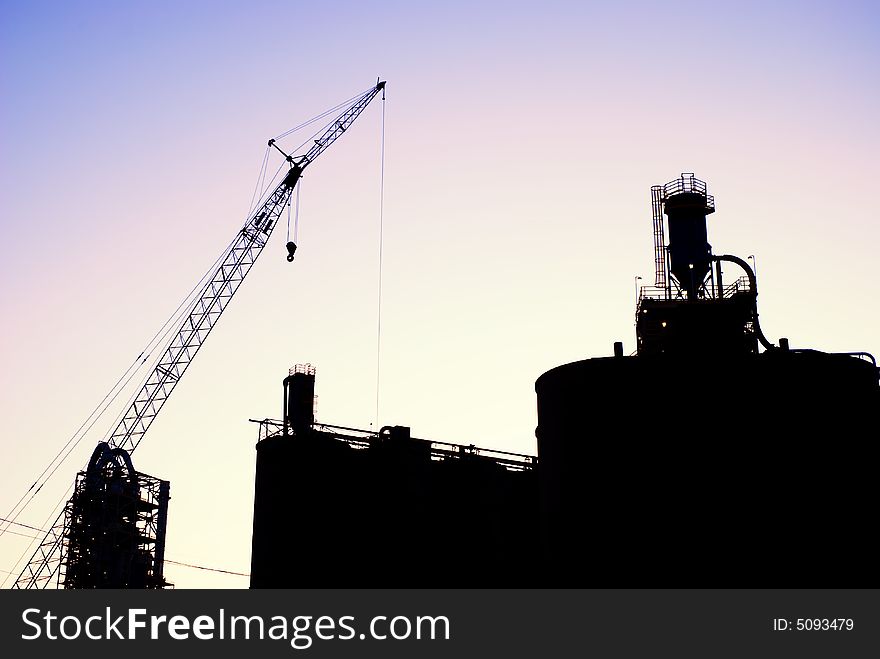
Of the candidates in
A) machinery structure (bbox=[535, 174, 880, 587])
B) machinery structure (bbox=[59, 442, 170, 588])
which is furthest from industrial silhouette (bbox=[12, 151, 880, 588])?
machinery structure (bbox=[59, 442, 170, 588])

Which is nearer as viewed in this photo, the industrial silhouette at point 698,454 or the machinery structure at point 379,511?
the industrial silhouette at point 698,454

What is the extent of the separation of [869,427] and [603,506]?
40.1 ft

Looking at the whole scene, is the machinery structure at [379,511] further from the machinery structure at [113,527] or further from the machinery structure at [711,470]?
the machinery structure at [113,527]

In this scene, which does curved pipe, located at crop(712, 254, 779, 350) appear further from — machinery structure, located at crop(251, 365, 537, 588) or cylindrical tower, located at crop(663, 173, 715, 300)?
machinery structure, located at crop(251, 365, 537, 588)

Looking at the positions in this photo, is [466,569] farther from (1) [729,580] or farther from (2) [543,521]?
(1) [729,580]

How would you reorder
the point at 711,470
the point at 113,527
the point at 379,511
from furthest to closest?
the point at 113,527 < the point at 379,511 < the point at 711,470

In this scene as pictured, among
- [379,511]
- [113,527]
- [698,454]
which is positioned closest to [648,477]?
[698,454]

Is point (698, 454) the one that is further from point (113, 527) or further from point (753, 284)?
point (113, 527)

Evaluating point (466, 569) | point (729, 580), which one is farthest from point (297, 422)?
point (729, 580)

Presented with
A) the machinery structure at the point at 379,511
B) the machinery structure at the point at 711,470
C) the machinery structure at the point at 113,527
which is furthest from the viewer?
the machinery structure at the point at 113,527

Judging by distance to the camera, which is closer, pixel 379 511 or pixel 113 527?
pixel 379 511

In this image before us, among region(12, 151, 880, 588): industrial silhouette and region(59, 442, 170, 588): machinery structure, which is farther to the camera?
region(59, 442, 170, 588): machinery structure

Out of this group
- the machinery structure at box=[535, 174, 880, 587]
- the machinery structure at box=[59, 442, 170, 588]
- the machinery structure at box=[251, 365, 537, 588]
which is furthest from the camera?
the machinery structure at box=[59, 442, 170, 588]

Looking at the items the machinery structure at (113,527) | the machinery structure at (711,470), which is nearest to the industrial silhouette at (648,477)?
the machinery structure at (711,470)
